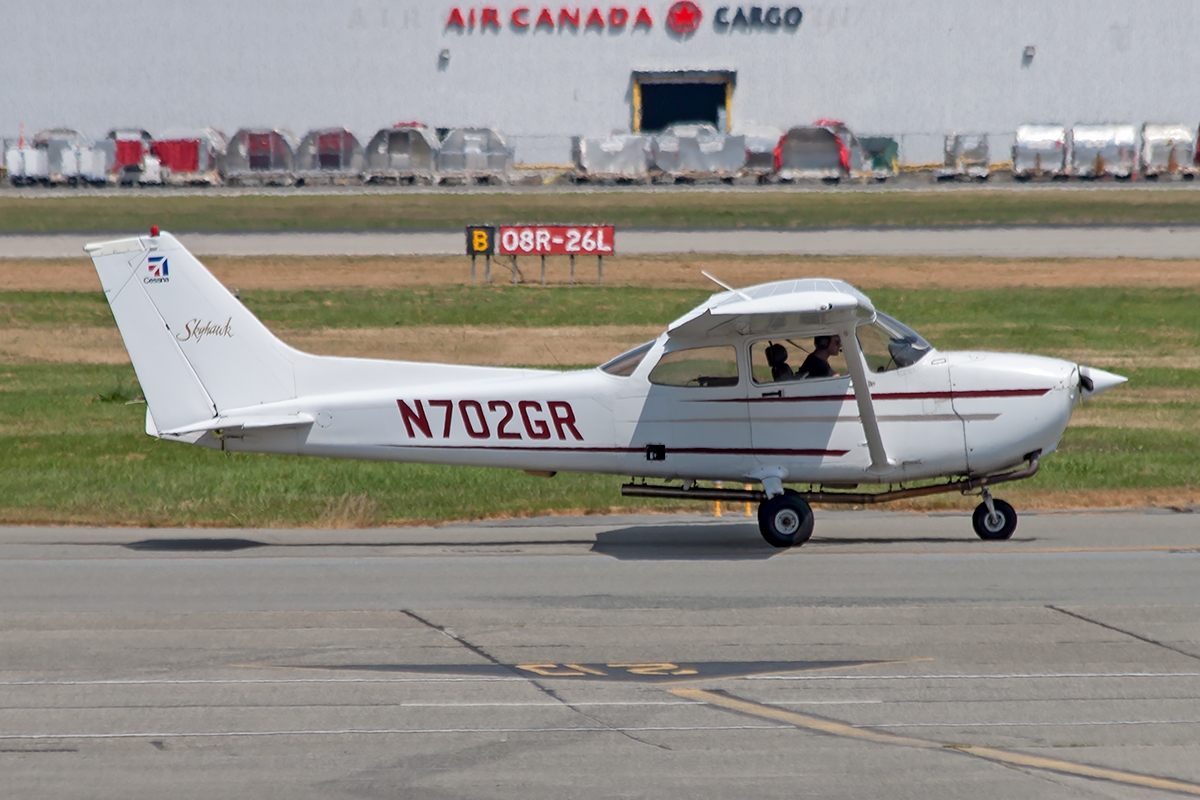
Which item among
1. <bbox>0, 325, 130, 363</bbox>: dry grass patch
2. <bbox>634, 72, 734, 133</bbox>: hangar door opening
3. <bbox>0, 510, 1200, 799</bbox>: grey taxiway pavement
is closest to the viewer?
<bbox>0, 510, 1200, 799</bbox>: grey taxiway pavement

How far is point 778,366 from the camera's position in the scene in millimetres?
12977

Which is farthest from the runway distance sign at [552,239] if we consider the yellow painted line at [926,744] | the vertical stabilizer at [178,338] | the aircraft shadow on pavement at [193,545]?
the yellow painted line at [926,744]

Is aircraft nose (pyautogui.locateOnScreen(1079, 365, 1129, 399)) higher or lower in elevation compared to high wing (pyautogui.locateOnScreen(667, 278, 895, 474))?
lower

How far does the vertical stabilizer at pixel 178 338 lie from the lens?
42.4 ft

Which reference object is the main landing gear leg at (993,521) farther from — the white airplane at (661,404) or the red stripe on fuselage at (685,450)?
the red stripe on fuselage at (685,450)

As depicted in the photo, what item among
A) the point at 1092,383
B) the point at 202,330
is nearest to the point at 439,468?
Answer: the point at 202,330

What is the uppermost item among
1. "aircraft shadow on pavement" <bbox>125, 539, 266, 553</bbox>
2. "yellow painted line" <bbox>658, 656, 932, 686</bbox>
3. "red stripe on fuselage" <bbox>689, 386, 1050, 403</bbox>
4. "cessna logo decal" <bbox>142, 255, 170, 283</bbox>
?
"cessna logo decal" <bbox>142, 255, 170, 283</bbox>

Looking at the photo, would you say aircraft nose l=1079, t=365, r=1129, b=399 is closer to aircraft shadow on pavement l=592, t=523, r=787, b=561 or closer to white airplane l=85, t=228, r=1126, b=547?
white airplane l=85, t=228, r=1126, b=547

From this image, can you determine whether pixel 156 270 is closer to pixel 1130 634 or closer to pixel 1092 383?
pixel 1092 383

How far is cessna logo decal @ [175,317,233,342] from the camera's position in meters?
13.0

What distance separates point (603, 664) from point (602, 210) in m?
45.8

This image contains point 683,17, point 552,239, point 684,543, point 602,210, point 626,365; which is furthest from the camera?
point 683,17

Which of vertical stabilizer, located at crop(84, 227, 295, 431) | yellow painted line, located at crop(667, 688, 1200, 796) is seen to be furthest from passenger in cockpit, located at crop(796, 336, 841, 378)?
yellow painted line, located at crop(667, 688, 1200, 796)

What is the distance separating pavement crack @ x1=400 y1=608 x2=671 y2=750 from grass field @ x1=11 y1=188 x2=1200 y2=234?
3926 cm
